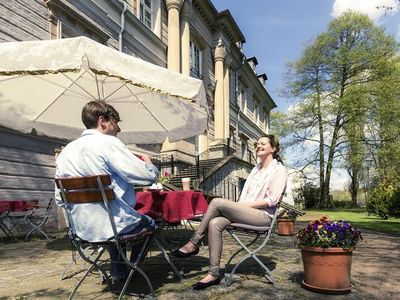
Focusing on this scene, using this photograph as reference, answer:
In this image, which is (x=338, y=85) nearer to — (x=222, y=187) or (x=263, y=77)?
(x=263, y=77)

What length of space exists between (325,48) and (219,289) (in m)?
27.0

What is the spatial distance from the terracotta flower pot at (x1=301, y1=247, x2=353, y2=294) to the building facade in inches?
152

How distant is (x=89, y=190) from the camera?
2871 mm

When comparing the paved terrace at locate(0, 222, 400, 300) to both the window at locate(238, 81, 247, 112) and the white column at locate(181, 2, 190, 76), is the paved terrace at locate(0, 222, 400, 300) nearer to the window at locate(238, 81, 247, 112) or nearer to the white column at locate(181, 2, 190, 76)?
the white column at locate(181, 2, 190, 76)

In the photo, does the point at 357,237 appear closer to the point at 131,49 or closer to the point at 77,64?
the point at 77,64

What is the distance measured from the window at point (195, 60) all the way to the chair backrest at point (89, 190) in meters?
16.5

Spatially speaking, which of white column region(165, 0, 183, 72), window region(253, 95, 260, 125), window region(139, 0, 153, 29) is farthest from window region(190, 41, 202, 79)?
window region(253, 95, 260, 125)

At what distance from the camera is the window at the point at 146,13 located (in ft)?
49.8

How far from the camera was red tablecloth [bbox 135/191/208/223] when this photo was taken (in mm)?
3969

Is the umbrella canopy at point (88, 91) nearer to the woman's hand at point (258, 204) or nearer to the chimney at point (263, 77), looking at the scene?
the woman's hand at point (258, 204)

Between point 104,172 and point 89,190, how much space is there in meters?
0.19

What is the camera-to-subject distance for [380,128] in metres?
25.3

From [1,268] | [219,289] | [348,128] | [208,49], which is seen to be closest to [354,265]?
[219,289]

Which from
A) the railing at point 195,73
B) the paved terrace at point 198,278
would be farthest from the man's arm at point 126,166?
the railing at point 195,73
